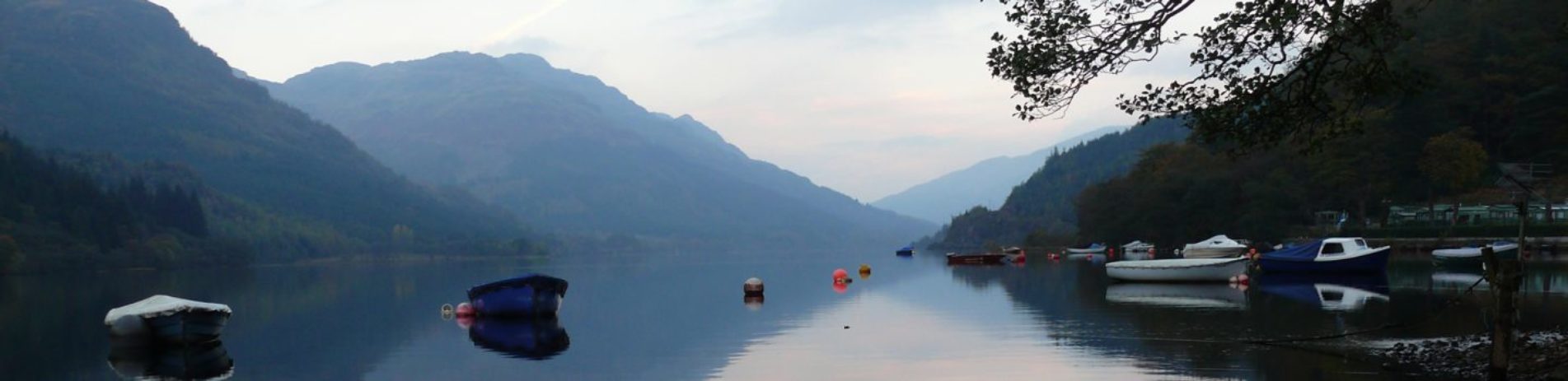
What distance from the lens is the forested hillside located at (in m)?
118

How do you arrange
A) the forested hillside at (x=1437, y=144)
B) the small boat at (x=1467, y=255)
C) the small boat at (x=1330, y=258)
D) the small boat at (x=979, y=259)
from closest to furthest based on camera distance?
the small boat at (x=1330, y=258), the small boat at (x=1467, y=255), the forested hillside at (x=1437, y=144), the small boat at (x=979, y=259)

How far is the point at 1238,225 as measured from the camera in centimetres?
13612

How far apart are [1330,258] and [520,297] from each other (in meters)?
45.8

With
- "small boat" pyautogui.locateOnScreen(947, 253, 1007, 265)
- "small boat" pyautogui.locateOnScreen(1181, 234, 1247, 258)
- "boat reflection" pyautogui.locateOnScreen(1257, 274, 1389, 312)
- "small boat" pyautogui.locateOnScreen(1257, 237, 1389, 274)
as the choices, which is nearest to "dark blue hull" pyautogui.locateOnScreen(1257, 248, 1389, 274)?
"small boat" pyautogui.locateOnScreen(1257, 237, 1389, 274)

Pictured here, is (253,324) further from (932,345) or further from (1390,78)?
(1390,78)

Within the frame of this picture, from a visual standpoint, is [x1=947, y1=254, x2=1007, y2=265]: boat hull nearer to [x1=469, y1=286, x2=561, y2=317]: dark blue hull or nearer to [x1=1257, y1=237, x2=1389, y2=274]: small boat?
[x1=1257, y1=237, x2=1389, y2=274]: small boat

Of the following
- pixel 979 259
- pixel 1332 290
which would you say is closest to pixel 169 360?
pixel 1332 290

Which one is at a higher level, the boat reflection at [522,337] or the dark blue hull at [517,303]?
the dark blue hull at [517,303]

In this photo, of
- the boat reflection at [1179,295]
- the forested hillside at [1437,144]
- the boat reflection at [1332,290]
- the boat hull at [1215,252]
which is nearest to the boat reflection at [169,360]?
the boat reflection at [1179,295]

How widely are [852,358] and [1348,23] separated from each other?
16.6 metres

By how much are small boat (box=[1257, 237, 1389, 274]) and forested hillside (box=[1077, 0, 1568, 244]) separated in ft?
133

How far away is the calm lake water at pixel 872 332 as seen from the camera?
104 ft

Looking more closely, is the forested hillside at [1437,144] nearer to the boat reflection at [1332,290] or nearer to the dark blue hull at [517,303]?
the boat reflection at [1332,290]

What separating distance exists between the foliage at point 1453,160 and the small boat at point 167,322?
10449 centimetres
